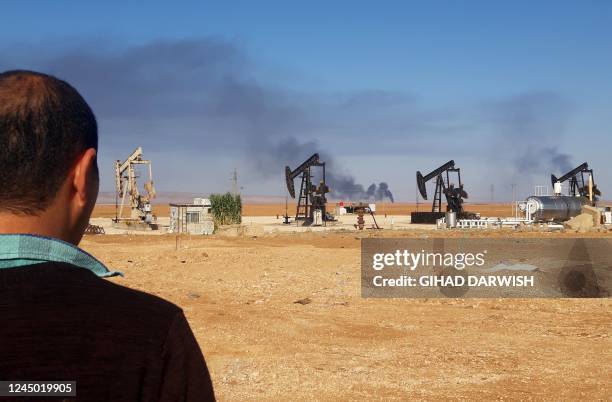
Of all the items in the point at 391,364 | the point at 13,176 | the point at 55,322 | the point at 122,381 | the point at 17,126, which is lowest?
the point at 391,364

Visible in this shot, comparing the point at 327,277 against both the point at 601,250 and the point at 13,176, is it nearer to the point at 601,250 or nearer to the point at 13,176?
the point at 601,250

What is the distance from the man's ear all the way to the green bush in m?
38.6

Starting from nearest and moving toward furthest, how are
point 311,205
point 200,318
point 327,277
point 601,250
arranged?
1. point 200,318
2. point 327,277
3. point 601,250
4. point 311,205

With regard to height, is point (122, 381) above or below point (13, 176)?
below

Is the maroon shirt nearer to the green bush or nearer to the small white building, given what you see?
the small white building

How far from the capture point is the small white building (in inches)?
1421

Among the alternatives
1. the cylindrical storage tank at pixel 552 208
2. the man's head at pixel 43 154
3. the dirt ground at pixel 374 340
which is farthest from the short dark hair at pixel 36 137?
the cylindrical storage tank at pixel 552 208

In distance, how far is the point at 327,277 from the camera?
56.7ft

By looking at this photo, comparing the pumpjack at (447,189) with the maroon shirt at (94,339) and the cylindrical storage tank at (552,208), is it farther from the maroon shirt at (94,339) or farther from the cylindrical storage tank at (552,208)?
the maroon shirt at (94,339)

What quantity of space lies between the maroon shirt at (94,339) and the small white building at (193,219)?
114ft

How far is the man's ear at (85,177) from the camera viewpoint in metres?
1.51

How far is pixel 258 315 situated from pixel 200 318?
1.06 m

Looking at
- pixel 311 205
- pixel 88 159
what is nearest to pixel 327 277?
pixel 88 159

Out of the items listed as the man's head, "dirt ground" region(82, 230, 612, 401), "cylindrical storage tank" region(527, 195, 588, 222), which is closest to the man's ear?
the man's head
